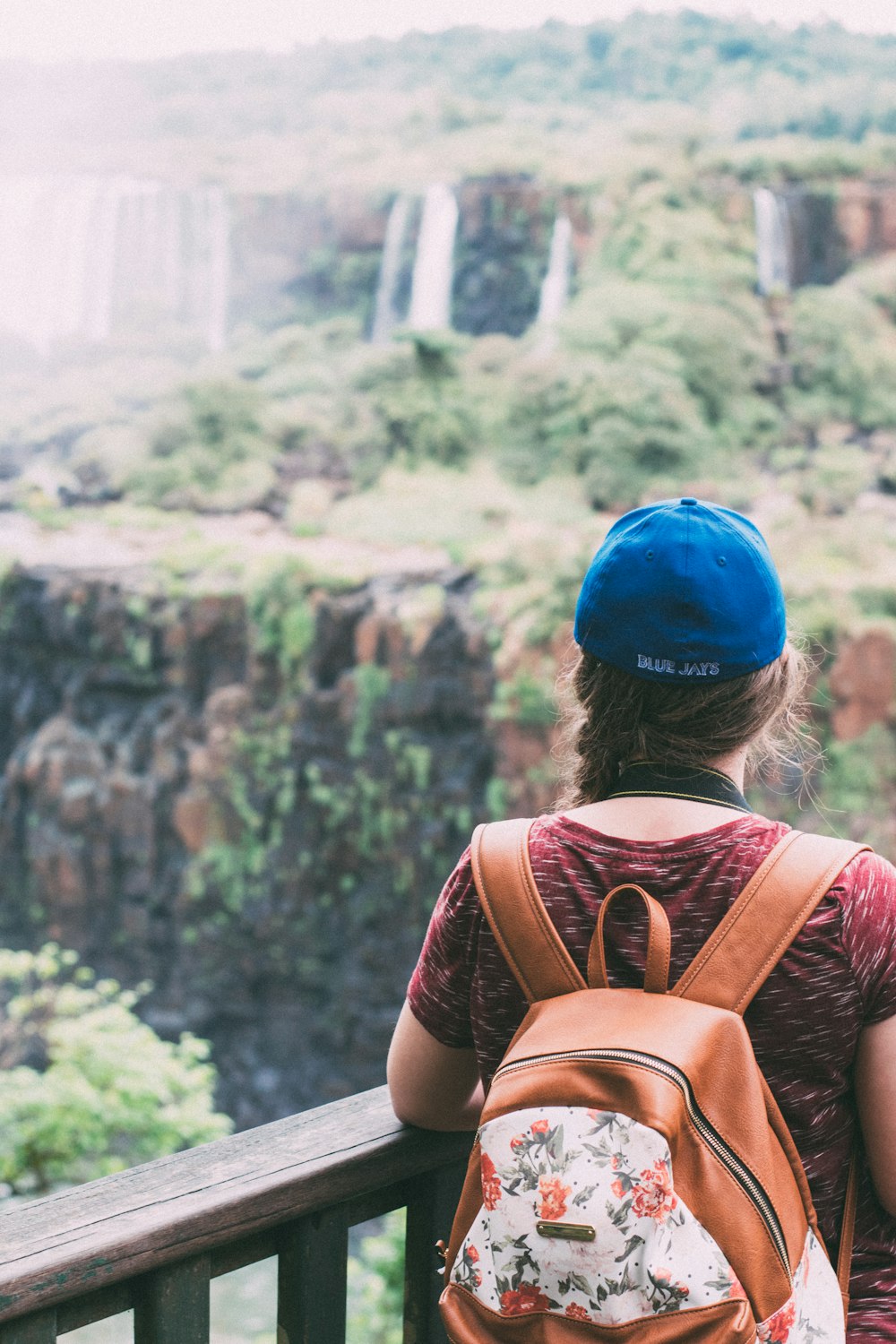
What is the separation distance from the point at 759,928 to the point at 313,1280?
614 mm

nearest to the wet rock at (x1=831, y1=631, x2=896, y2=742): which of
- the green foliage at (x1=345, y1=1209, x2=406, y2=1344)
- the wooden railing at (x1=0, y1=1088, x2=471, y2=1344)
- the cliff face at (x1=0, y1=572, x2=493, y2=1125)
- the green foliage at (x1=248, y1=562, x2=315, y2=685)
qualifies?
the cliff face at (x1=0, y1=572, x2=493, y2=1125)

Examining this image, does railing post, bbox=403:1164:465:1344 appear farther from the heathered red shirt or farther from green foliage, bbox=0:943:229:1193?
green foliage, bbox=0:943:229:1193

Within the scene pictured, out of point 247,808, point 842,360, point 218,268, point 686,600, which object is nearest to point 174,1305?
point 686,600

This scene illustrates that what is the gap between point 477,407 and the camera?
1727cm

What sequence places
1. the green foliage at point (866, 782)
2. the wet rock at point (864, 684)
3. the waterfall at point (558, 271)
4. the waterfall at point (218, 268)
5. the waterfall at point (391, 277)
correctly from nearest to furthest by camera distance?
the wet rock at point (864, 684), the green foliage at point (866, 782), the waterfall at point (558, 271), the waterfall at point (391, 277), the waterfall at point (218, 268)

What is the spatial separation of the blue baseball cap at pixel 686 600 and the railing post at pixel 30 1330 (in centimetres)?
72

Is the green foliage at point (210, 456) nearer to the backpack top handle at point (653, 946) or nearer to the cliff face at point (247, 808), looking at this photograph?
the cliff face at point (247, 808)

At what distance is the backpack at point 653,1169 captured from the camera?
91 cm

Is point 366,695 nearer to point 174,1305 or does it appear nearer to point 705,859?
point 174,1305

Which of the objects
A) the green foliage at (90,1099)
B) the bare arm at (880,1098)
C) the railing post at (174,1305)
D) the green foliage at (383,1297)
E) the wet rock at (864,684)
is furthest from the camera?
the wet rock at (864,684)

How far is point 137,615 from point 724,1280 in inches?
502

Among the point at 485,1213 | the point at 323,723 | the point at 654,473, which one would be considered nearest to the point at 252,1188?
the point at 485,1213

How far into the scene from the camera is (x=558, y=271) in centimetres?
2009

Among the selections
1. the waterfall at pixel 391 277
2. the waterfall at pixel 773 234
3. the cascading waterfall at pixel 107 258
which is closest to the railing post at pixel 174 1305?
the waterfall at pixel 773 234
